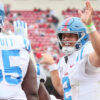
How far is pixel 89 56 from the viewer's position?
3291 millimetres

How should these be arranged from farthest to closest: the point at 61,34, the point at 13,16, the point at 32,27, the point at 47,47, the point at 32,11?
1. the point at 32,11
2. the point at 13,16
3. the point at 32,27
4. the point at 47,47
5. the point at 61,34

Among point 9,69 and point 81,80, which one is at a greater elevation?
point 9,69

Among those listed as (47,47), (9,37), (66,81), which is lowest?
(47,47)

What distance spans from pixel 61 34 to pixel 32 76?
99cm

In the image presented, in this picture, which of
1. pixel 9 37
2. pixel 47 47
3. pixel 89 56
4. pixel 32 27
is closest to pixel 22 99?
pixel 9 37

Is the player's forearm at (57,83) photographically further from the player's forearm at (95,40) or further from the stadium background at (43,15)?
the stadium background at (43,15)

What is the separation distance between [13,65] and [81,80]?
0.86m

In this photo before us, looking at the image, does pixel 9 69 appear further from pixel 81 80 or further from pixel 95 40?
pixel 81 80

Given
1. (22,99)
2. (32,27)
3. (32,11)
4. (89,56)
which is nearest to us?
(22,99)

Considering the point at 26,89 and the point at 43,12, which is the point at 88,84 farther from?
the point at 43,12

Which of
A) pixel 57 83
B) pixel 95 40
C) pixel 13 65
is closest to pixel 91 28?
pixel 95 40

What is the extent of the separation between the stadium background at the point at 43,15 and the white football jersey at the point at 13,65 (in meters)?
11.2

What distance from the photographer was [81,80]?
3549 millimetres

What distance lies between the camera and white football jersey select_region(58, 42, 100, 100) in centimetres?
345
